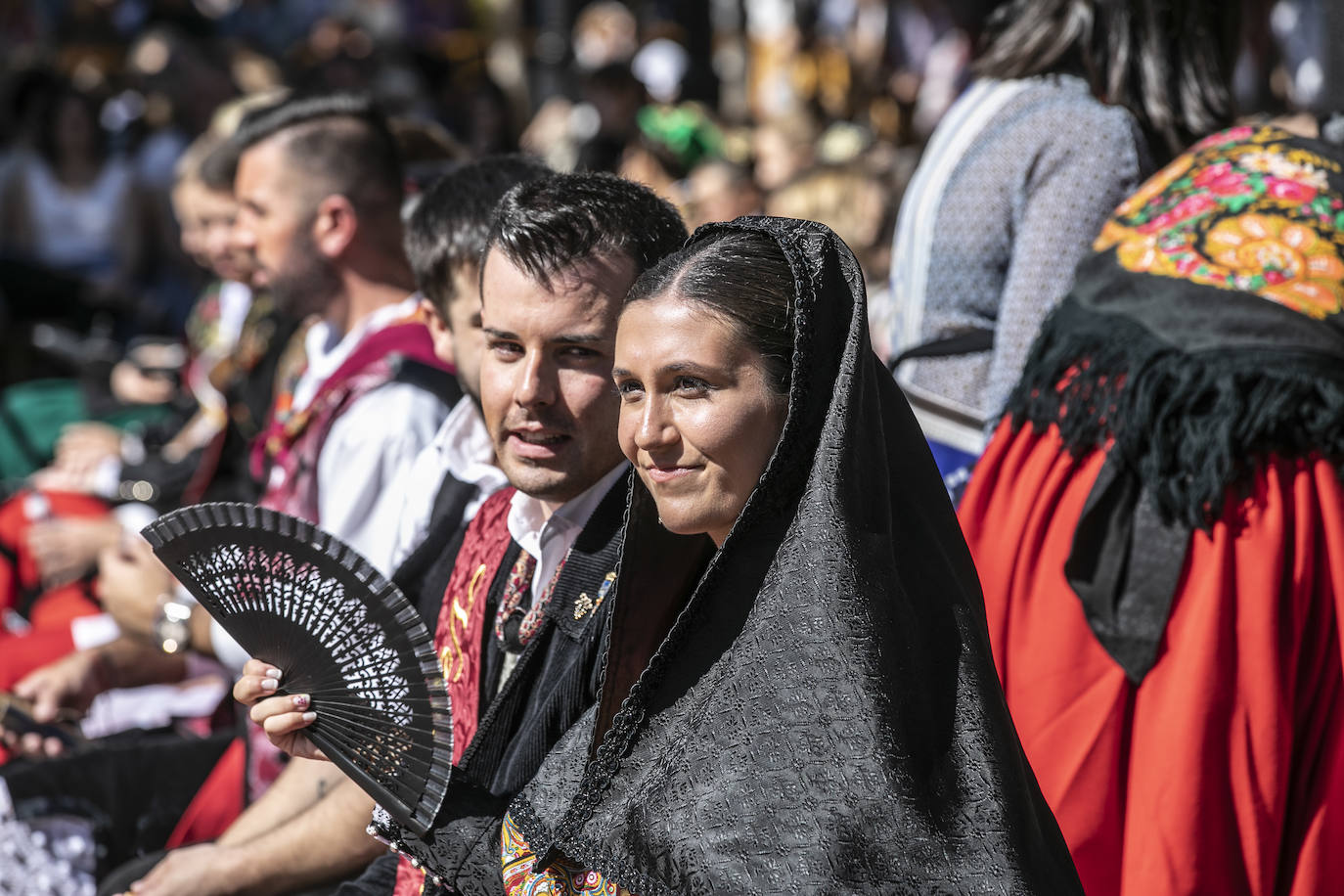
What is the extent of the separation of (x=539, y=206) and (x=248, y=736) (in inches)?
60.7

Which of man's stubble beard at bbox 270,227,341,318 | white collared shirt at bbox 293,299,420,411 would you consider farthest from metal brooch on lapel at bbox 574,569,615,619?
man's stubble beard at bbox 270,227,341,318

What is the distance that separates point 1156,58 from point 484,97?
7545mm

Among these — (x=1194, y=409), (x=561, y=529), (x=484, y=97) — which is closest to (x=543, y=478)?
(x=561, y=529)

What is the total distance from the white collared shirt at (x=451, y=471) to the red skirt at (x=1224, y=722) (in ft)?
3.29

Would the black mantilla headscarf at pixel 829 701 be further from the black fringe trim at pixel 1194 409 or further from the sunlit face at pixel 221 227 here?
the sunlit face at pixel 221 227

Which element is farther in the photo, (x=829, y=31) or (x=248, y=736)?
(x=829, y=31)

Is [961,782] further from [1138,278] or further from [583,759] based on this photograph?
[1138,278]

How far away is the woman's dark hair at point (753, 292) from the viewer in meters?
1.79

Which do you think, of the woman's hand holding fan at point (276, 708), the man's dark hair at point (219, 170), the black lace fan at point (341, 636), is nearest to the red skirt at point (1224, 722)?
the black lace fan at point (341, 636)

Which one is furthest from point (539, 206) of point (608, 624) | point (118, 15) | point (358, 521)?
point (118, 15)

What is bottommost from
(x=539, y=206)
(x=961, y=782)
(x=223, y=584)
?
(x=961, y=782)

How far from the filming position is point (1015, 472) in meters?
2.65

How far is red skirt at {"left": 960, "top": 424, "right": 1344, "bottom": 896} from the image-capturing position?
7.64 ft

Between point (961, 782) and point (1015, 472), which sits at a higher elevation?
point (961, 782)
